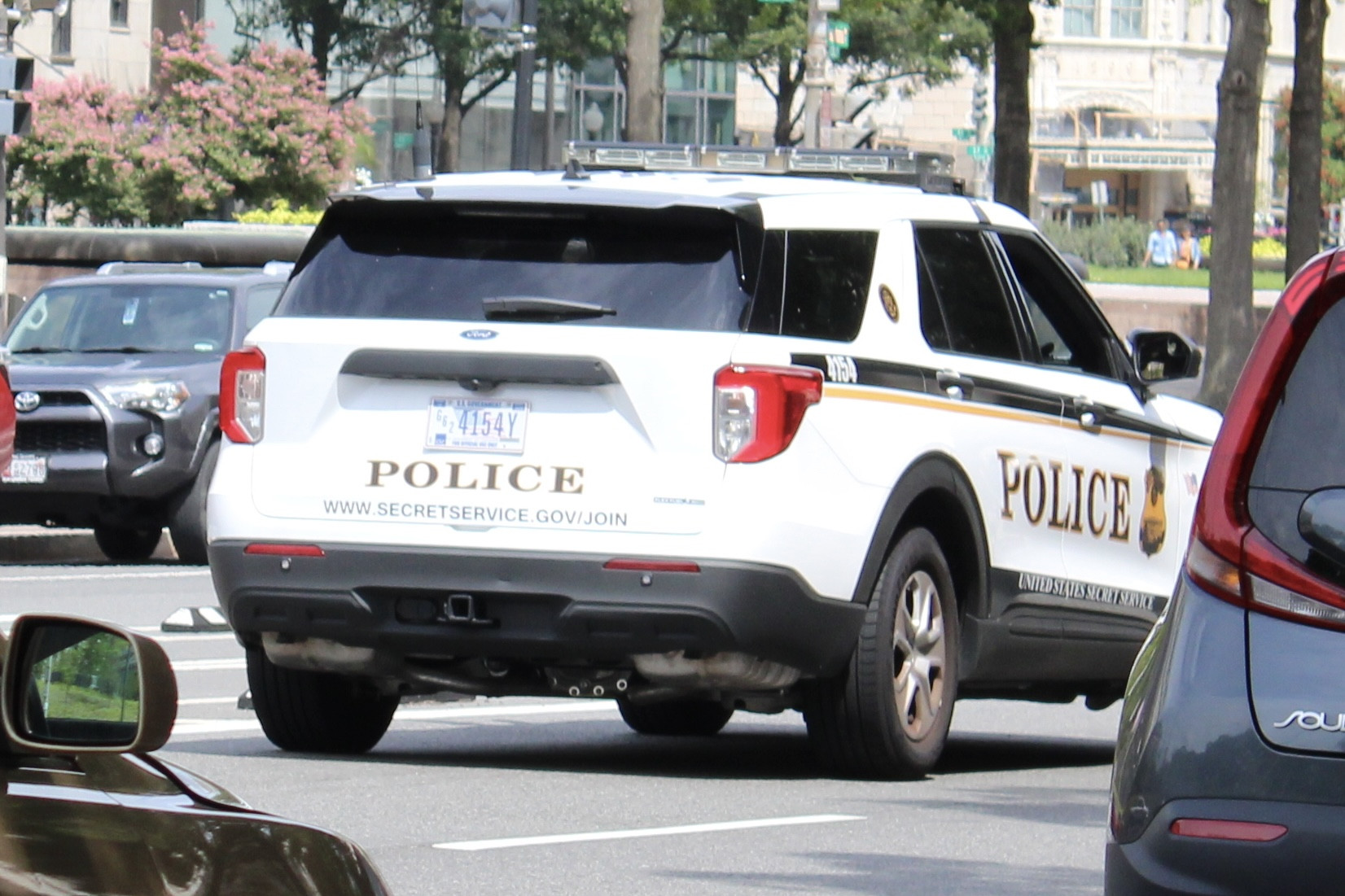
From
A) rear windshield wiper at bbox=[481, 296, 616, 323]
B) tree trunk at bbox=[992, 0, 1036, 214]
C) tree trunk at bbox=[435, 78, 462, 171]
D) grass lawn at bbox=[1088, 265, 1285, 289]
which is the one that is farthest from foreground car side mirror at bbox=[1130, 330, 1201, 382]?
tree trunk at bbox=[435, 78, 462, 171]

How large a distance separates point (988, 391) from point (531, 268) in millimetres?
1638

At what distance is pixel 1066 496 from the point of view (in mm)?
9375

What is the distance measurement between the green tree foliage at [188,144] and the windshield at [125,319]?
3197 cm

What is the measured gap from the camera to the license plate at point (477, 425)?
8.05m

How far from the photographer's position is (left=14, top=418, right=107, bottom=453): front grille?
17.4 meters

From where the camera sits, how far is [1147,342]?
985 centimetres

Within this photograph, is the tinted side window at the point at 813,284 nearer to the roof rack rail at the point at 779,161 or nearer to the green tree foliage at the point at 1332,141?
the roof rack rail at the point at 779,161

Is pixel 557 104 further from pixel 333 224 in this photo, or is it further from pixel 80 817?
pixel 80 817

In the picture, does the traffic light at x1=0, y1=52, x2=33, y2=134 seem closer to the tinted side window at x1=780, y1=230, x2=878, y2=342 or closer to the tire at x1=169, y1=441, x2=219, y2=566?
the tire at x1=169, y1=441, x2=219, y2=566

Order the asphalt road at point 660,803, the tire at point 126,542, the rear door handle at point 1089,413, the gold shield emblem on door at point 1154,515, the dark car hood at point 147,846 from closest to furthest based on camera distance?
the dark car hood at point 147,846 < the asphalt road at point 660,803 < the rear door handle at point 1089,413 < the gold shield emblem on door at point 1154,515 < the tire at point 126,542

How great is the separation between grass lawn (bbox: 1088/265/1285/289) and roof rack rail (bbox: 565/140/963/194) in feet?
137

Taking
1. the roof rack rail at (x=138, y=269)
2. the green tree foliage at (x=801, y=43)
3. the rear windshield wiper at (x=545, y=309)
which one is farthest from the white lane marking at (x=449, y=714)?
the green tree foliage at (x=801, y=43)

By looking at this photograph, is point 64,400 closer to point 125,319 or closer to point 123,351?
point 123,351

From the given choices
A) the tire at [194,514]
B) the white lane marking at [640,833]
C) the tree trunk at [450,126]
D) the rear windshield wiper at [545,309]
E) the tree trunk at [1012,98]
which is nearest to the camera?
the white lane marking at [640,833]
